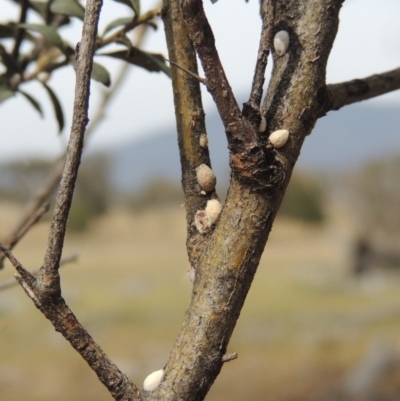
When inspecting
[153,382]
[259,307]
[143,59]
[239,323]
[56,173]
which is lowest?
[153,382]

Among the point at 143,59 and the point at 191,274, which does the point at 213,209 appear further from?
the point at 143,59

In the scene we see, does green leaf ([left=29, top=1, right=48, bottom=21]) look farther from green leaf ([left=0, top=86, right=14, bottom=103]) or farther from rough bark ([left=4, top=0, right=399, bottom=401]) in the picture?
rough bark ([left=4, top=0, right=399, bottom=401])

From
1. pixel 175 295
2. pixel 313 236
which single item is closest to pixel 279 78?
pixel 175 295

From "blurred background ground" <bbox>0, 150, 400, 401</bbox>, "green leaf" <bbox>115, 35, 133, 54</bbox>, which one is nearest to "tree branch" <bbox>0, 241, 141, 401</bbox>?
"green leaf" <bbox>115, 35, 133, 54</bbox>

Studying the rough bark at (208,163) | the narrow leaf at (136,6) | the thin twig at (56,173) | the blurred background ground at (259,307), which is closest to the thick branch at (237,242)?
the rough bark at (208,163)

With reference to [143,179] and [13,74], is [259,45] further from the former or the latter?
[143,179]

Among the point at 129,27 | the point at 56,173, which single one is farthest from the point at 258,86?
the point at 56,173
